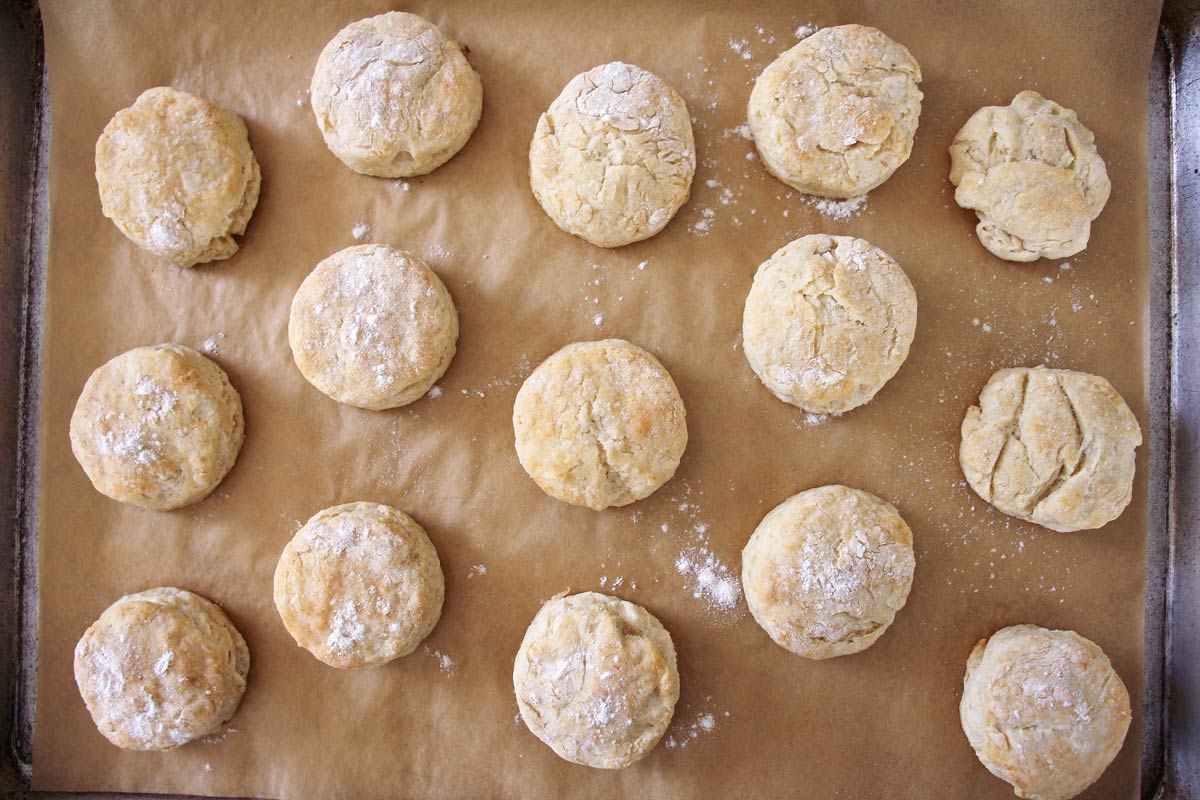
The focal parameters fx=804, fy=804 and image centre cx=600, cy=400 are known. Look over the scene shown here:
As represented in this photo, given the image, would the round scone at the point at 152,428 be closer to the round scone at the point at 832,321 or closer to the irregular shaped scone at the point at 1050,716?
the round scone at the point at 832,321

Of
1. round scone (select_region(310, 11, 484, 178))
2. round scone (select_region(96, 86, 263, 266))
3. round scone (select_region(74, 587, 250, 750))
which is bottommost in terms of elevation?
round scone (select_region(74, 587, 250, 750))

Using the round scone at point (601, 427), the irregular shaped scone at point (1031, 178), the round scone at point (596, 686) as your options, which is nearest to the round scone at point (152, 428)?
the round scone at point (601, 427)

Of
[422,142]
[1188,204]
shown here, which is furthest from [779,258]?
[1188,204]

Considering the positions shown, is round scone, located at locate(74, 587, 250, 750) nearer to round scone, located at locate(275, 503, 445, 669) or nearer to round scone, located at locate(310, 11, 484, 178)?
round scone, located at locate(275, 503, 445, 669)

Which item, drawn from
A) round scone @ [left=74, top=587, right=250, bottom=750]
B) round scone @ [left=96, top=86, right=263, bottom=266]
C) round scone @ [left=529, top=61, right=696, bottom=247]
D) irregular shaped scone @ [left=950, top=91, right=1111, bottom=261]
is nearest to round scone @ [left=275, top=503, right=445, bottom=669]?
round scone @ [left=74, top=587, right=250, bottom=750]

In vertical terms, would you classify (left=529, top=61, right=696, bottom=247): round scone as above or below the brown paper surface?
above

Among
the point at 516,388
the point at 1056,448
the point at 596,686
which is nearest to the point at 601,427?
the point at 516,388
